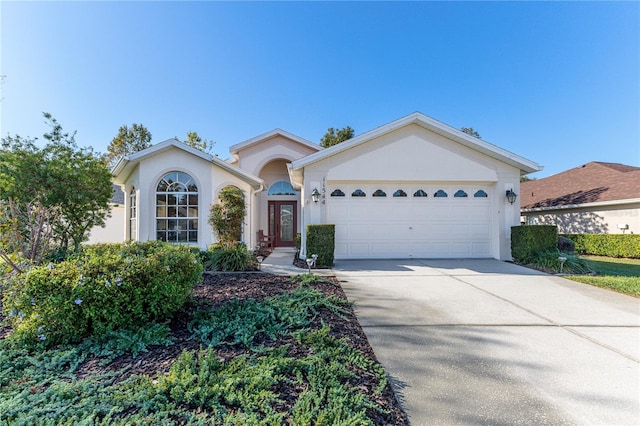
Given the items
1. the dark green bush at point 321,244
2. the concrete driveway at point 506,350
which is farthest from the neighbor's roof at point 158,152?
the concrete driveway at point 506,350

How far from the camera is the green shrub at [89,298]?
297 cm

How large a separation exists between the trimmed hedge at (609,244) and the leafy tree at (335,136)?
59.0 feet

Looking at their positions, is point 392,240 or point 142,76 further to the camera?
point 142,76

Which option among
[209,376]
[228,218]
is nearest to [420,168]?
[228,218]

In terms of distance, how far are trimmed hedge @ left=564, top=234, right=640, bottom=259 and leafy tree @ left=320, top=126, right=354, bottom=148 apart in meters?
18.0

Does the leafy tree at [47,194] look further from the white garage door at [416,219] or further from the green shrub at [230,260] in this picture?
the white garage door at [416,219]

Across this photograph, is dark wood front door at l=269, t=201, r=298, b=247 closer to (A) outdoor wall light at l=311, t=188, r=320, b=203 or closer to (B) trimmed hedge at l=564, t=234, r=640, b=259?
(A) outdoor wall light at l=311, t=188, r=320, b=203

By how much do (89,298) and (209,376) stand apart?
187 centimetres

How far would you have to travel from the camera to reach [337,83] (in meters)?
14.7

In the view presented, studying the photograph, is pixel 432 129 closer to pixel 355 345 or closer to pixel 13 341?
pixel 355 345

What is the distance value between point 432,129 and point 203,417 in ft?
33.2

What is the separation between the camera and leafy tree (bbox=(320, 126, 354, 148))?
84.2 ft

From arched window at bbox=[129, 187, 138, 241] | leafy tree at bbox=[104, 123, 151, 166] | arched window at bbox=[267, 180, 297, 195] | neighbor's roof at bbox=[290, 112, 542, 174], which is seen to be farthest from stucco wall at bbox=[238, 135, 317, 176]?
leafy tree at bbox=[104, 123, 151, 166]

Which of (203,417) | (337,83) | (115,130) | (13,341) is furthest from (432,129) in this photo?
(115,130)
